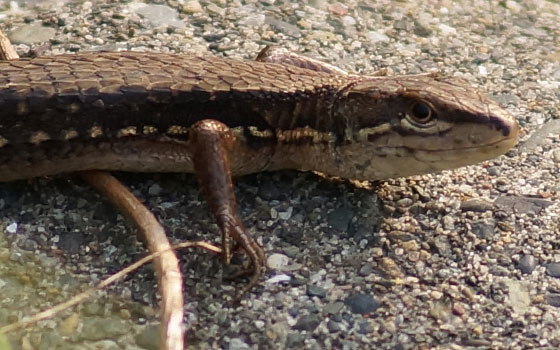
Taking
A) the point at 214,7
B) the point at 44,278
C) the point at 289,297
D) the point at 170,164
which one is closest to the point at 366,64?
the point at 214,7

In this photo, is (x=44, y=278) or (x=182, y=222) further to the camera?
(x=182, y=222)

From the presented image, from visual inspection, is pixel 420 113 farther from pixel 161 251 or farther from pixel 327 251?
pixel 161 251

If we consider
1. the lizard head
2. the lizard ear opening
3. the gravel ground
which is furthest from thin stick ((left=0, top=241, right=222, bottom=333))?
the lizard ear opening

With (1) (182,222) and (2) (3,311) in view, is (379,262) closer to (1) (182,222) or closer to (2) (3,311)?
(1) (182,222)

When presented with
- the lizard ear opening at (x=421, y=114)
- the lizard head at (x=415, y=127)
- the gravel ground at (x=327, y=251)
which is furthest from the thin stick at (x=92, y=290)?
the lizard ear opening at (x=421, y=114)

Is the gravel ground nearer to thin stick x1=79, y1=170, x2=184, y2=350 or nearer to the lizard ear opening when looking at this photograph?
thin stick x1=79, y1=170, x2=184, y2=350

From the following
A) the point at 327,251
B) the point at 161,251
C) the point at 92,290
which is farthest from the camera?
the point at 327,251

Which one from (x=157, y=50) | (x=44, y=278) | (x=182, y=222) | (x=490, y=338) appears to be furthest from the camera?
(x=157, y=50)

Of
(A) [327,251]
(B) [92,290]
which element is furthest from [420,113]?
(B) [92,290]
